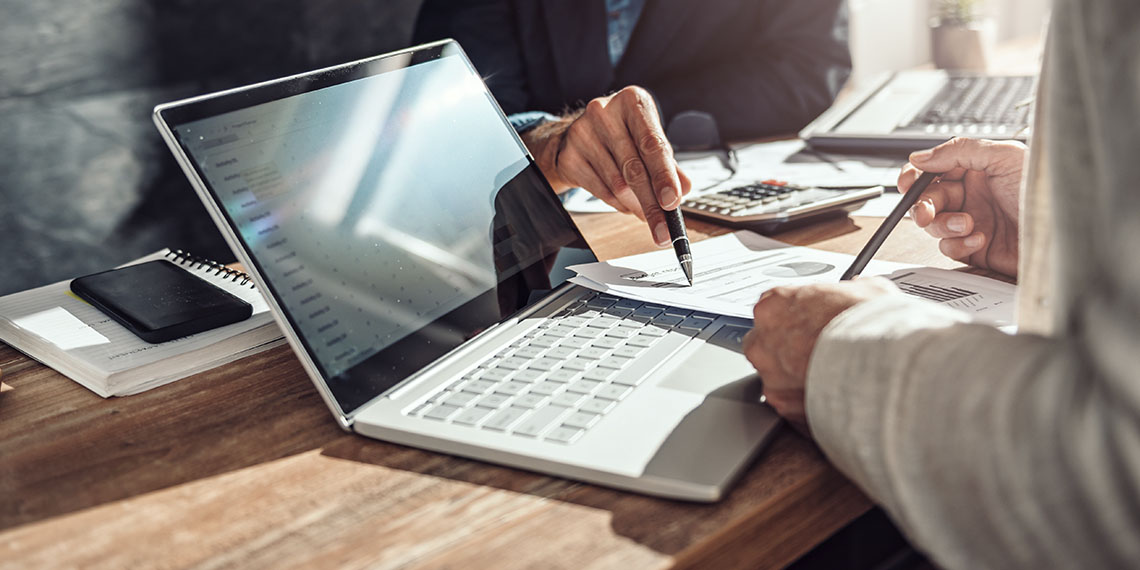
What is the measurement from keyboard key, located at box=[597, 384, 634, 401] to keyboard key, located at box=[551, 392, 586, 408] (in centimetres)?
1

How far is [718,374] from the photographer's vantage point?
1.92 feet

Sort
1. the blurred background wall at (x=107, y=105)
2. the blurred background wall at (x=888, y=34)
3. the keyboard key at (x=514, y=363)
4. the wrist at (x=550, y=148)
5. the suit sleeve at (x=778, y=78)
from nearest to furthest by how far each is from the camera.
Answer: the keyboard key at (x=514, y=363) → the wrist at (x=550, y=148) → the suit sleeve at (x=778, y=78) → the blurred background wall at (x=107, y=105) → the blurred background wall at (x=888, y=34)

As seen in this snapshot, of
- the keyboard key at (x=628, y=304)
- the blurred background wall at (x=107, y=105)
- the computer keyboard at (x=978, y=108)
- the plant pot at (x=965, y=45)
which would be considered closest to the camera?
the keyboard key at (x=628, y=304)

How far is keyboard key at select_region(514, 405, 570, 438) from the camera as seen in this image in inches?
20.8

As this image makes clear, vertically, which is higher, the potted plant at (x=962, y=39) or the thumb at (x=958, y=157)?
the thumb at (x=958, y=157)

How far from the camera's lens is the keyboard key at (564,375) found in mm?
589

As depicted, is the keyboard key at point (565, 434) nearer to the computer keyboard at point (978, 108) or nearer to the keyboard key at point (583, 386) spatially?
the keyboard key at point (583, 386)

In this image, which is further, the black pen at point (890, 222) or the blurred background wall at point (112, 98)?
the blurred background wall at point (112, 98)

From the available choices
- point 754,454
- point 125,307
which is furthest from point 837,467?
point 125,307

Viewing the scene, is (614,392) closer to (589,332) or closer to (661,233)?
(589,332)

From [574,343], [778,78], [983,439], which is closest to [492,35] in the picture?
[778,78]

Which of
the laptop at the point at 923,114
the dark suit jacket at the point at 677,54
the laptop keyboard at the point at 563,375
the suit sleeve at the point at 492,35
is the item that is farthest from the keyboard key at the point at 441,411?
the suit sleeve at the point at 492,35

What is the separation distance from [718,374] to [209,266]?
1.82 ft

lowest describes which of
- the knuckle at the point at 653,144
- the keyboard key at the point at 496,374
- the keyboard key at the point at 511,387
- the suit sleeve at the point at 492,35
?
the keyboard key at the point at 511,387
